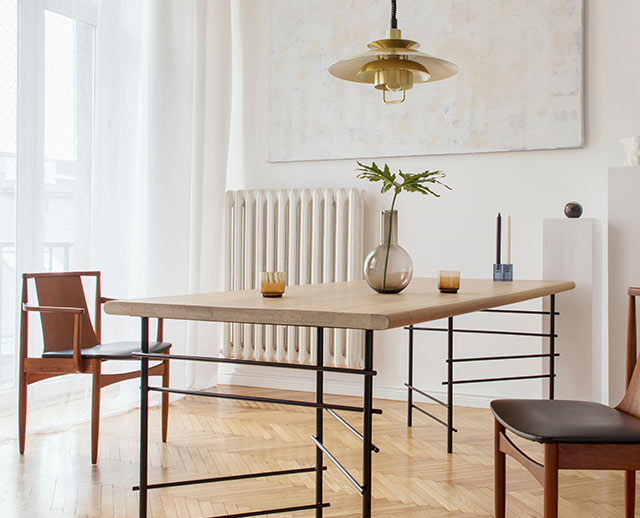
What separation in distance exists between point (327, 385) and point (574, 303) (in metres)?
1.64

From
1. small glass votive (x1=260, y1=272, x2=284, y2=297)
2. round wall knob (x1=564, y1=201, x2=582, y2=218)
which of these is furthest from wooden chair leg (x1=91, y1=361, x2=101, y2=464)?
round wall knob (x1=564, y1=201, x2=582, y2=218)

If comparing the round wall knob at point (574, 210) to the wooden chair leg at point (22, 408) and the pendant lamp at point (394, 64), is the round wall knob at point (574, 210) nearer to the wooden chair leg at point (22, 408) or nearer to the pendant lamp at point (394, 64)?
the pendant lamp at point (394, 64)

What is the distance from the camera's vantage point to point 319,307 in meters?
1.69

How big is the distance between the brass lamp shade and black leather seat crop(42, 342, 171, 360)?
1428 millimetres

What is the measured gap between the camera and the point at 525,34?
151 inches

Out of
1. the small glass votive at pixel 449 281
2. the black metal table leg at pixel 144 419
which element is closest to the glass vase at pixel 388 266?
the small glass votive at pixel 449 281

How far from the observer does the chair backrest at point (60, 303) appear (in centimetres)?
300

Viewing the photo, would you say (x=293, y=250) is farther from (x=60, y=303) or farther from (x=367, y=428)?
(x=367, y=428)

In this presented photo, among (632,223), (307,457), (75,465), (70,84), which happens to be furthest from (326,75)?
(75,465)

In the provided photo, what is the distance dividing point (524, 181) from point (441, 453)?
163 centimetres

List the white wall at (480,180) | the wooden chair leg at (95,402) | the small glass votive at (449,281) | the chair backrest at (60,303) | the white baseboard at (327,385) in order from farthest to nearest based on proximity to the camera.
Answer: the white baseboard at (327,385) < the white wall at (480,180) < the chair backrest at (60,303) < the wooden chair leg at (95,402) < the small glass votive at (449,281)

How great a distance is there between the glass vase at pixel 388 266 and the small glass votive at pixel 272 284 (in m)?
0.32

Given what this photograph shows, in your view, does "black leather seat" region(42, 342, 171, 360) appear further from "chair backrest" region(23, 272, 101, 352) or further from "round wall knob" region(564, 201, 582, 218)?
"round wall knob" region(564, 201, 582, 218)

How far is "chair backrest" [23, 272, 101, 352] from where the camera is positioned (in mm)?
2998
